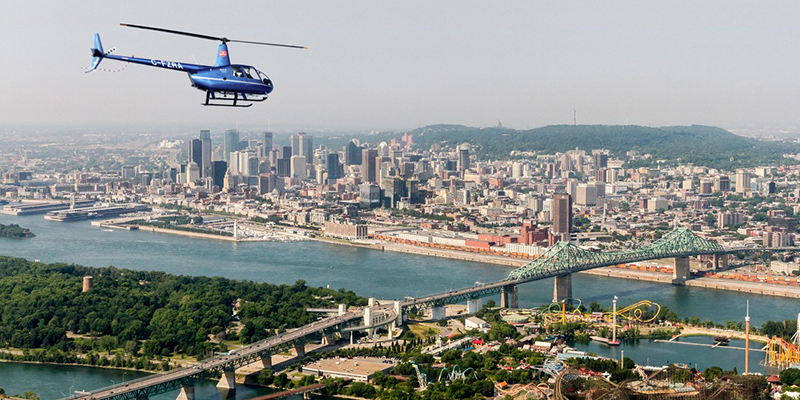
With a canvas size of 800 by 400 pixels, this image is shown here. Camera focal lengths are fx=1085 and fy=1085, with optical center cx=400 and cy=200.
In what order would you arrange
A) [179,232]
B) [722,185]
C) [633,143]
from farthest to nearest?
1. [633,143]
2. [722,185]
3. [179,232]

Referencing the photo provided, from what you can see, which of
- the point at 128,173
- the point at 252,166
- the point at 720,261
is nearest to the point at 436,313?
the point at 720,261

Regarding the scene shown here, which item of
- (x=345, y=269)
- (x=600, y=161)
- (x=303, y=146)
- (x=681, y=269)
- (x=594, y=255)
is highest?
(x=303, y=146)

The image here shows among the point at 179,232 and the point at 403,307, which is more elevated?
the point at 403,307

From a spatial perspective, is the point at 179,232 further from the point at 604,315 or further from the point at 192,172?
the point at 604,315

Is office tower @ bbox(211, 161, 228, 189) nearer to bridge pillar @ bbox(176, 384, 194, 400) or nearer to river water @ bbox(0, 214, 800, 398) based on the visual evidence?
river water @ bbox(0, 214, 800, 398)

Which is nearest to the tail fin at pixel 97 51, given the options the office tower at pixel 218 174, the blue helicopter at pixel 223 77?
the blue helicopter at pixel 223 77

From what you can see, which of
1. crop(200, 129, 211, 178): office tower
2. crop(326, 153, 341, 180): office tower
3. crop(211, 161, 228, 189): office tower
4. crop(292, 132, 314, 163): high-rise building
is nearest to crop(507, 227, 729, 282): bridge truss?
crop(211, 161, 228, 189): office tower

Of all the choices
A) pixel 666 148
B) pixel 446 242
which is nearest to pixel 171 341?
pixel 446 242
